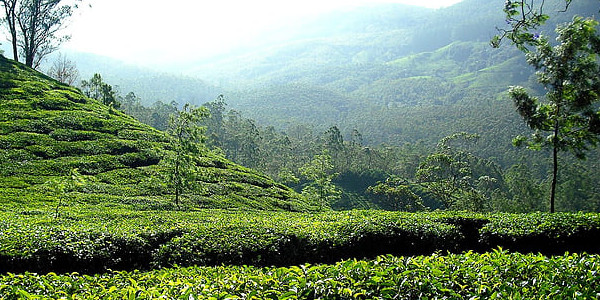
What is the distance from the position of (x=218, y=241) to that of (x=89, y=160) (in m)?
17.9

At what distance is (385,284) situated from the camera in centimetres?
398

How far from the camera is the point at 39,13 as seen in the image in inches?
1676

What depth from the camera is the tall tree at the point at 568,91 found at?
16922 mm

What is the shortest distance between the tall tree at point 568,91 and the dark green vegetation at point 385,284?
1487 centimetres

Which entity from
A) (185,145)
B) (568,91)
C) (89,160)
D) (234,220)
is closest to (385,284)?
(234,220)

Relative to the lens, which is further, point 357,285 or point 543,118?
point 543,118

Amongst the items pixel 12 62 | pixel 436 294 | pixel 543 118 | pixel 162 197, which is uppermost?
pixel 12 62

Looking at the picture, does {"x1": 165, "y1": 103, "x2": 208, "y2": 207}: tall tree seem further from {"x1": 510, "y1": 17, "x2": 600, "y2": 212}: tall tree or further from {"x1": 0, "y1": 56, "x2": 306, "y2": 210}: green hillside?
{"x1": 510, "y1": 17, "x2": 600, "y2": 212}: tall tree

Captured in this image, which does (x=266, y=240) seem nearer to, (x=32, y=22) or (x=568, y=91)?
(x=568, y=91)

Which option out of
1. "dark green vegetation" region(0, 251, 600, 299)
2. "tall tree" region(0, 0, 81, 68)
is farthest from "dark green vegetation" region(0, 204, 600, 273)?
"tall tree" region(0, 0, 81, 68)

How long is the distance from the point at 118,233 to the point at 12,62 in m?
34.2

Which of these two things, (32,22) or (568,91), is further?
(32,22)

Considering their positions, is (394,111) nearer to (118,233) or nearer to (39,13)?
(39,13)

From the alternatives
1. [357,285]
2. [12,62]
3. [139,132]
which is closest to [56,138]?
[139,132]
